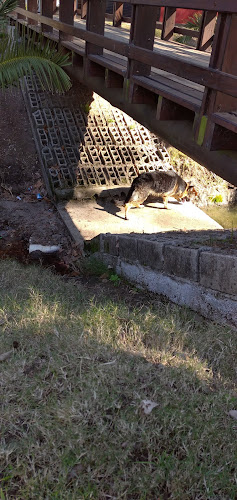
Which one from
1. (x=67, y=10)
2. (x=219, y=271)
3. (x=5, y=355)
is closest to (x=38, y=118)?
(x=67, y=10)

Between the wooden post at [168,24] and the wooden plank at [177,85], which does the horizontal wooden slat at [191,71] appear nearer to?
the wooden plank at [177,85]

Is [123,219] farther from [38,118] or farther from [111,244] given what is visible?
[38,118]

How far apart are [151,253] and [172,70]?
1.87 meters

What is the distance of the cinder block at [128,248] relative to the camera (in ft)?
17.4

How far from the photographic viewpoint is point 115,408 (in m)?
2.51

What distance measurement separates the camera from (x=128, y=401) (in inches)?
100

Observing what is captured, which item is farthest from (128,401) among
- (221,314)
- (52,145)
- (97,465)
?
(52,145)

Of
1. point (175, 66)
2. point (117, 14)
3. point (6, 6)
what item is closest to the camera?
point (175, 66)

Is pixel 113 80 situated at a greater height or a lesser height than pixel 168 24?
lesser

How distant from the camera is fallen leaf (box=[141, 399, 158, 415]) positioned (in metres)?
2.44

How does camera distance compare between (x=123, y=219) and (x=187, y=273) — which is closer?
(x=187, y=273)

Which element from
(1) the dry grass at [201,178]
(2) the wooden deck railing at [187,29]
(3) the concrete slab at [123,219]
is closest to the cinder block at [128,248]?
(3) the concrete slab at [123,219]

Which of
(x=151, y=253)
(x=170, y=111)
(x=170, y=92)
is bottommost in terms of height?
(x=151, y=253)

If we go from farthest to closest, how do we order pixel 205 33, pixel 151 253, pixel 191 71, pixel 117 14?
pixel 117 14 < pixel 205 33 < pixel 151 253 < pixel 191 71
